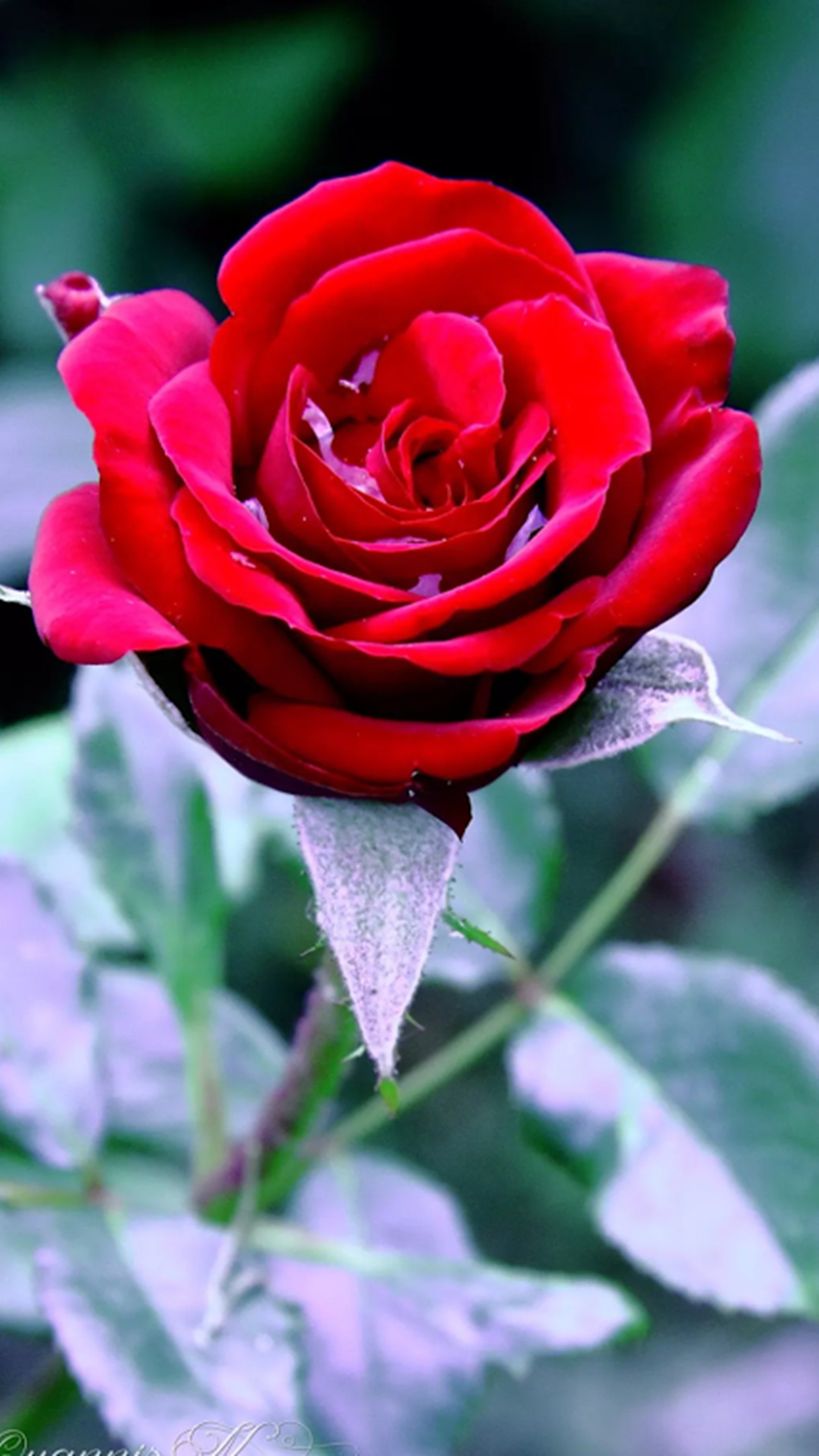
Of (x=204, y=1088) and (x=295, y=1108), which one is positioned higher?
(x=295, y=1108)

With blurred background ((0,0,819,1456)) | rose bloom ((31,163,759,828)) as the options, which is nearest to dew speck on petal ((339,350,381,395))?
rose bloom ((31,163,759,828))

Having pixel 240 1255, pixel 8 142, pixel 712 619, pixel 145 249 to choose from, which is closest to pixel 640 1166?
pixel 240 1255

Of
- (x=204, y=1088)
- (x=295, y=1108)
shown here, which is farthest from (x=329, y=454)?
(x=204, y=1088)

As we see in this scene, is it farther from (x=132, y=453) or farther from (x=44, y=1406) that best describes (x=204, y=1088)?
(x=132, y=453)

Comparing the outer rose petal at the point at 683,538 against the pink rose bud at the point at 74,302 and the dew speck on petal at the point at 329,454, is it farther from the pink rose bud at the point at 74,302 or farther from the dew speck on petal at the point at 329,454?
the pink rose bud at the point at 74,302

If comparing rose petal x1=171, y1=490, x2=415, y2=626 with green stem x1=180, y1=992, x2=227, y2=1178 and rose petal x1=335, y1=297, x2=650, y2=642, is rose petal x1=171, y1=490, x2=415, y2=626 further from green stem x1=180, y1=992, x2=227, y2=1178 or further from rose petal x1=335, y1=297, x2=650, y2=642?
green stem x1=180, y1=992, x2=227, y2=1178

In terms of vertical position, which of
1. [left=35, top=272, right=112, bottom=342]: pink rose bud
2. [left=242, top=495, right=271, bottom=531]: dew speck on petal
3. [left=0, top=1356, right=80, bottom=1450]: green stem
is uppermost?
[left=35, top=272, right=112, bottom=342]: pink rose bud
